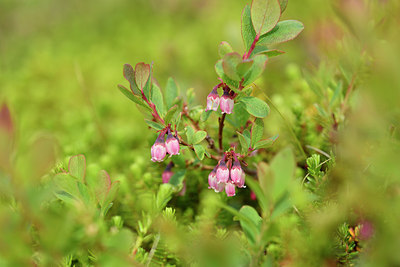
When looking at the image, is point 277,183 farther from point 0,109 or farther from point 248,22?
point 0,109

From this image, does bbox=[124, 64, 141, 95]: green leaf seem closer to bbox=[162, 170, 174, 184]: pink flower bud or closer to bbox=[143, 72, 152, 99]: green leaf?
bbox=[143, 72, 152, 99]: green leaf

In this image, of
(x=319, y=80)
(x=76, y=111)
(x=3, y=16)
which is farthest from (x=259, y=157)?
(x=3, y=16)

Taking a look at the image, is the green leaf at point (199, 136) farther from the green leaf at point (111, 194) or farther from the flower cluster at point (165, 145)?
the green leaf at point (111, 194)

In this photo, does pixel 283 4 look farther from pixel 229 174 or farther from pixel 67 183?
pixel 67 183

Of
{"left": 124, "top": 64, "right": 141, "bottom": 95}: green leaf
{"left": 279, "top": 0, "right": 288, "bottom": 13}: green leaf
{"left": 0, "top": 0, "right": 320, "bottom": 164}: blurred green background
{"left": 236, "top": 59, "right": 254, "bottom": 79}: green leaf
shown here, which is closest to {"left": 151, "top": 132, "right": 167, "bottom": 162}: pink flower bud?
{"left": 124, "top": 64, "right": 141, "bottom": 95}: green leaf

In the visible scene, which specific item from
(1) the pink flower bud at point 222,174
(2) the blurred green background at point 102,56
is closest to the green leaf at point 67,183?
(1) the pink flower bud at point 222,174

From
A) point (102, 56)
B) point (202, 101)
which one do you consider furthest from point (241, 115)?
point (102, 56)

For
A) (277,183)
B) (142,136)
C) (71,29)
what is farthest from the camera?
(71,29)
